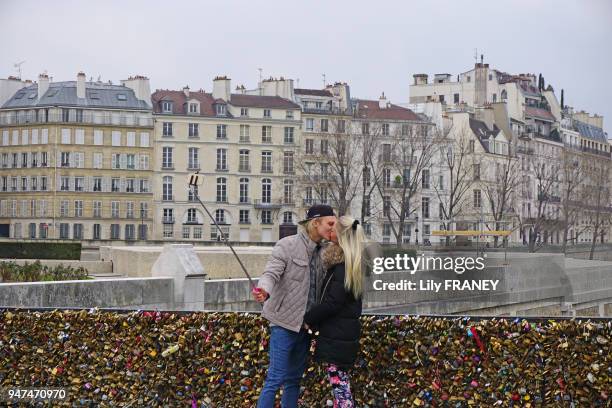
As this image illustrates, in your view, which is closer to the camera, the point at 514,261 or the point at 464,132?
the point at 514,261

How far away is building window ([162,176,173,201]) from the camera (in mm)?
77625

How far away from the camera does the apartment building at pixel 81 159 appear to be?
75938 millimetres

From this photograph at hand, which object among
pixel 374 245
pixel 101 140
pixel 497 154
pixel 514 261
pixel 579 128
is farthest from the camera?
pixel 101 140

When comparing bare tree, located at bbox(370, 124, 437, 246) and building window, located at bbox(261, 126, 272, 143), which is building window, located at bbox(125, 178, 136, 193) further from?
bare tree, located at bbox(370, 124, 437, 246)

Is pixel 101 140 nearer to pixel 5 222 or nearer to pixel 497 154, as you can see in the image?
pixel 5 222

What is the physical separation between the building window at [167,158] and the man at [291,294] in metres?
71.5

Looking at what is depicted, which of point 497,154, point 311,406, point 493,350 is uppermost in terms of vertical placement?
point 497,154

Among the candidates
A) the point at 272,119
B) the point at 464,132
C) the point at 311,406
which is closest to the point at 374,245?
the point at 311,406

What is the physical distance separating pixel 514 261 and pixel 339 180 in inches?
1297

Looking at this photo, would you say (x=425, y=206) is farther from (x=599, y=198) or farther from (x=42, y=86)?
(x=42, y=86)

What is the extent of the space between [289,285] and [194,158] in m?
71.3

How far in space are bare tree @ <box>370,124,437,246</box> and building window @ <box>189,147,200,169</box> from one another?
677 inches

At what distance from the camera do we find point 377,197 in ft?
208

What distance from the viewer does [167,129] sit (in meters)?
77.5
